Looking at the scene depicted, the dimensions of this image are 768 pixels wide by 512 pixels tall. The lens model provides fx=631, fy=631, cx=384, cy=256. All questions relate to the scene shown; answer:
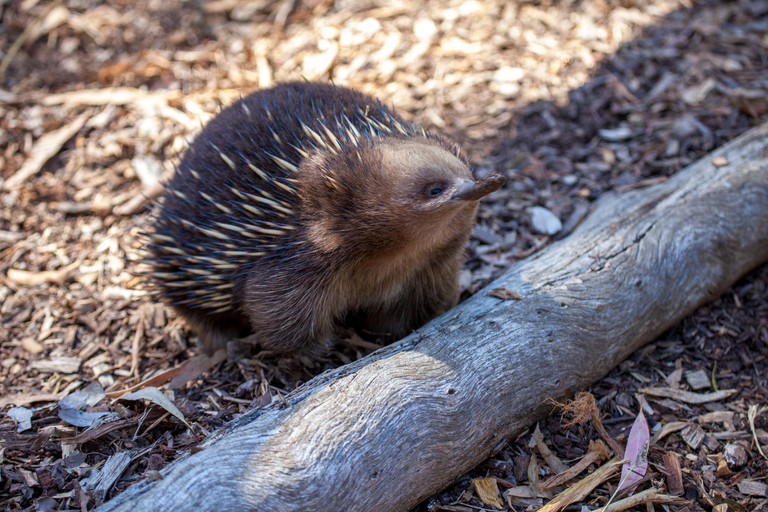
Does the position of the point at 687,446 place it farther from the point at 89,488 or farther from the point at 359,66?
the point at 359,66

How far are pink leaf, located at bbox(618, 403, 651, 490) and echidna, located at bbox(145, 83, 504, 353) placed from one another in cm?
138

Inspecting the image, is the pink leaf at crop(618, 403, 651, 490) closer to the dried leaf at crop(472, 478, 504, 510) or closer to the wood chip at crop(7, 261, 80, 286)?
the dried leaf at crop(472, 478, 504, 510)

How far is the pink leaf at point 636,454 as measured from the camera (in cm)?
344

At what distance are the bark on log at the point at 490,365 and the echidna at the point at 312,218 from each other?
1.59 feet

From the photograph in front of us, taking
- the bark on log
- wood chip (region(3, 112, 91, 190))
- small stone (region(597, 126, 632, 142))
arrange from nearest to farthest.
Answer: the bark on log → small stone (region(597, 126, 632, 142)) → wood chip (region(3, 112, 91, 190))

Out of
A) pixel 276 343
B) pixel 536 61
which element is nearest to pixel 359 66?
pixel 536 61

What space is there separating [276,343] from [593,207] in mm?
2784

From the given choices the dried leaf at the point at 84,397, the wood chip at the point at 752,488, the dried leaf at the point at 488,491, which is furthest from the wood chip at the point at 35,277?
the wood chip at the point at 752,488

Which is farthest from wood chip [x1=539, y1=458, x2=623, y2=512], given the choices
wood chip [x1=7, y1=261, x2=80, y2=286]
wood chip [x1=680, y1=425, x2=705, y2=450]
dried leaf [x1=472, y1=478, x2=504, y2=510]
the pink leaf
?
wood chip [x1=7, y1=261, x2=80, y2=286]

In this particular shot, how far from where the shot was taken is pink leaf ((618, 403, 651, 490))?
3436 millimetres

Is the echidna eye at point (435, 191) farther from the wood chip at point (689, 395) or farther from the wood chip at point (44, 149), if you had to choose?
the wood chip at point (44, 149)

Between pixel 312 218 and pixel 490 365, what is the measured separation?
1.27 m

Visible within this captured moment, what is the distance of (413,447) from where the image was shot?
3.09 m

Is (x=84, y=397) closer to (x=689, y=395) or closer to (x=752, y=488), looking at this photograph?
(x=689, y=395)
